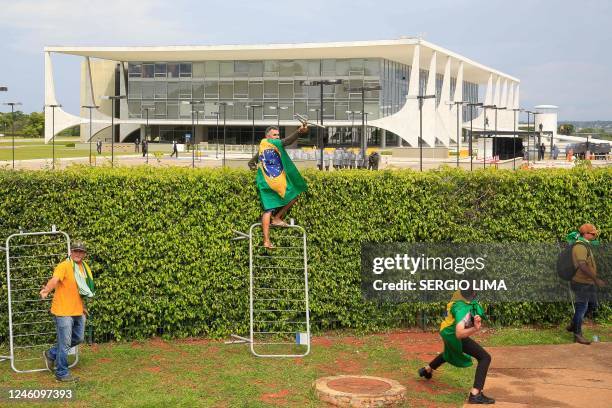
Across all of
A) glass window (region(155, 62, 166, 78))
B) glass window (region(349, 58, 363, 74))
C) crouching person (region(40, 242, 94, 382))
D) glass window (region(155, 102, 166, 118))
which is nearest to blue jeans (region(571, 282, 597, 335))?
crouching person (region(40, 242, 94, 382))

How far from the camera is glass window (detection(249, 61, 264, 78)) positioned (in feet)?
263

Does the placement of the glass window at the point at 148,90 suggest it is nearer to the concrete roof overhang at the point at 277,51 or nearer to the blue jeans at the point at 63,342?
the concrete roof overhang at the point at 277,51

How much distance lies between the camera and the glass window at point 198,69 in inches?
3213

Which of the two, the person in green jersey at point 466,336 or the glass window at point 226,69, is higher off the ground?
the glass window at point 226,69

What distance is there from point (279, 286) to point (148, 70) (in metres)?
74.4

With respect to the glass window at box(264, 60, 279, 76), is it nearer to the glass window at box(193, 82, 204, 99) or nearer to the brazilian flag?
the glass window at box(193, 82, 204, 99)

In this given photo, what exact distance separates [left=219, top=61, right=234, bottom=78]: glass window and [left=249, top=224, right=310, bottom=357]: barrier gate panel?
70.5 m

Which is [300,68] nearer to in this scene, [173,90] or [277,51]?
[277,51]

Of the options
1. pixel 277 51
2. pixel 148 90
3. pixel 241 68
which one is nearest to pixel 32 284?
pixel 277 51

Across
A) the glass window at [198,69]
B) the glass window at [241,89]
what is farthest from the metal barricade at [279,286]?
the glass window at [198,69]

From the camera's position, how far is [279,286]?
12.0 m

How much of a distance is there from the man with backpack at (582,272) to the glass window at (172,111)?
7315cm

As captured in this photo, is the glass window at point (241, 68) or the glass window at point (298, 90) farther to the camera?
the glass window at point (241, 68)

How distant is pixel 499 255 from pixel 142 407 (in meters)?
6.21
